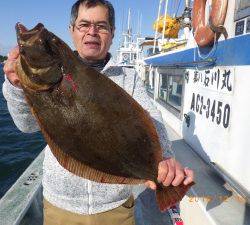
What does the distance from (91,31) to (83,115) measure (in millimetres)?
662

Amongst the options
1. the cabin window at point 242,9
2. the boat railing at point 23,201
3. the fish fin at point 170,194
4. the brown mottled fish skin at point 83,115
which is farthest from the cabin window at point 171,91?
the brown mottled fish skin at point 83,115

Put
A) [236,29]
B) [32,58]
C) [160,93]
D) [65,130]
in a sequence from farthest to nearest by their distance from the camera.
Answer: [160,93] < [236,29] < [65,130] < [32,58]

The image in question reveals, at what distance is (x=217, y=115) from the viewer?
14.7 feet

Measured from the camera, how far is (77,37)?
7.73 ft

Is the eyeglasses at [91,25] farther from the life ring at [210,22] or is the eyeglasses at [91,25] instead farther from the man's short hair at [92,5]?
the life ring at [210,22]

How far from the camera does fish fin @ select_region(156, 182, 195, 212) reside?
202 centimetres

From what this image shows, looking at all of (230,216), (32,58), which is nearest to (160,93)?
(230,216)

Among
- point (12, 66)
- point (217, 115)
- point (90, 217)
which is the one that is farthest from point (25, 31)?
point (217, 115)

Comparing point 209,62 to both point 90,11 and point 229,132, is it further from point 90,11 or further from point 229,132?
point 90,11

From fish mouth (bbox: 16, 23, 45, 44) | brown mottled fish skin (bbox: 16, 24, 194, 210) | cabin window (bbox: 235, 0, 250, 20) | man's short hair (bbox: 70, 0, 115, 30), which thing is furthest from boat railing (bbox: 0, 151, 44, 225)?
cabin window (bbox: 235, 0, 250, 20)

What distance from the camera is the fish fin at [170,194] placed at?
6.63ft

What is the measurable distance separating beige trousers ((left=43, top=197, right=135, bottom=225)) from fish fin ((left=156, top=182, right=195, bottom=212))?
1.91 feet

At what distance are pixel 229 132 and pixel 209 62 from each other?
3.76 ft

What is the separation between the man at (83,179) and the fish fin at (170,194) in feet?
0.91
